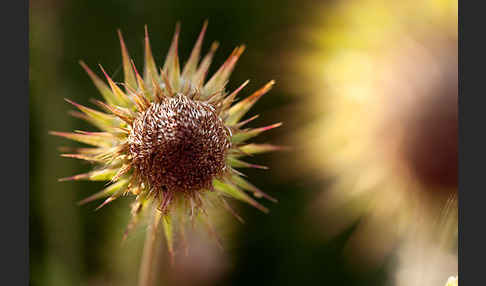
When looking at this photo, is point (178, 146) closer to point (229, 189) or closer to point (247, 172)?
point (229, 189)

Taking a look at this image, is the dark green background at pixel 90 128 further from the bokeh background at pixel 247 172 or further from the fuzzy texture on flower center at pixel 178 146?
the fuzzy texture on flower center at pixel 178 146

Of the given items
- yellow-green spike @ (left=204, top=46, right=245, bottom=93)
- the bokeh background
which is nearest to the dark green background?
the bokeh background

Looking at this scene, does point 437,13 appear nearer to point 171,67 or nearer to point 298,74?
point 298,74

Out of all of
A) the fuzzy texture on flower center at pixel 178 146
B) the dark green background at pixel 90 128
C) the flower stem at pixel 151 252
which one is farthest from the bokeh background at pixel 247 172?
the fuzzy texture on flower center at pixel 178 146

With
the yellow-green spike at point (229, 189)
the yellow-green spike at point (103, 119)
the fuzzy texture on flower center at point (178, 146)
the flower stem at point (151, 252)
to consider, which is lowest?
the flower stem at point (151, 252)

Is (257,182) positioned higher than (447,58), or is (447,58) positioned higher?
(447,58)

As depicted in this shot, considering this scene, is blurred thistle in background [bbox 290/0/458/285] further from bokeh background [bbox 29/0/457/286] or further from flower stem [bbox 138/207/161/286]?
flower stem [bbox 138/207/161/286]

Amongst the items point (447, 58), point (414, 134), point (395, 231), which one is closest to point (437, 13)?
point (447, 58)
